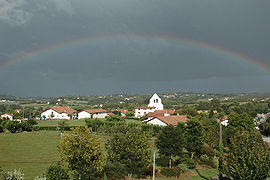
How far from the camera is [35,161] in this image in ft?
94.8

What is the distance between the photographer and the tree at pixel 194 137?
109 ft

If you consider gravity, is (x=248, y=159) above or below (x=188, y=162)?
above

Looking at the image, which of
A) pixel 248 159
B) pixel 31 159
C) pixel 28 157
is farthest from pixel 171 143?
pixel 28 157

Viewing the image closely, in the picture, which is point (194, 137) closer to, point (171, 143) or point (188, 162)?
point (188, 162)

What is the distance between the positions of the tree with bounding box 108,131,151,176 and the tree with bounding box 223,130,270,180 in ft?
29.9

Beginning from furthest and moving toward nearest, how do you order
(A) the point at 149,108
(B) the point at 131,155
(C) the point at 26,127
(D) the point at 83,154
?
1. (A) the point at 149,108
2. (C) the point at 26,127
3. (B) the point at 131,155
4. (D) the point at 83,154

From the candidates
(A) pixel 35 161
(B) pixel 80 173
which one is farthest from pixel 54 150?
(B) pixel 80 173

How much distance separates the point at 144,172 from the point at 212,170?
11.3 meters

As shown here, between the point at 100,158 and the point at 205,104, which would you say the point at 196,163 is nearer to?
the point at 100,158

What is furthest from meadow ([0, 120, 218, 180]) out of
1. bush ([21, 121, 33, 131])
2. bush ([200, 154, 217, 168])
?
bush ([21, 121, 33, 131])

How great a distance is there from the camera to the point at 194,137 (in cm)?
3331

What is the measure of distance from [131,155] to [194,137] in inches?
527

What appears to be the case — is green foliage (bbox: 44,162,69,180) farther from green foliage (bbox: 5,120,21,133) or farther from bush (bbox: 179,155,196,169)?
green foliage (bbox: 5,120,21,133)

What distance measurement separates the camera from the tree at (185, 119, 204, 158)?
109 feet
